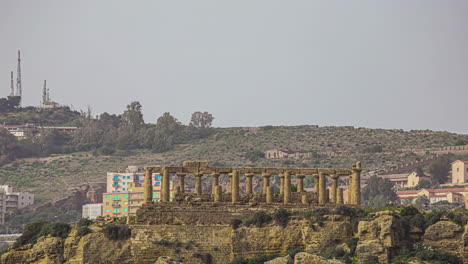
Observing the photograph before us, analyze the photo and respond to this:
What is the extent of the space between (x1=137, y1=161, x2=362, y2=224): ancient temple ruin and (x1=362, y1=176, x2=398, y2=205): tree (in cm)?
7994

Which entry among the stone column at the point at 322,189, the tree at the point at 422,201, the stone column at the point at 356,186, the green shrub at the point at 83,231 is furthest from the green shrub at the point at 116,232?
the tree at the point at 422,201

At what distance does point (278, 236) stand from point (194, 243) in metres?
6.10

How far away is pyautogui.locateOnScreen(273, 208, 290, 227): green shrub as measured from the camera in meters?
102

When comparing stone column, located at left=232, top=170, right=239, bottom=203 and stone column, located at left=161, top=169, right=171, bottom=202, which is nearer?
stone column, located at left=232, top=170, right=239, bottom=203

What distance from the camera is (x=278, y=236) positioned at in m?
101

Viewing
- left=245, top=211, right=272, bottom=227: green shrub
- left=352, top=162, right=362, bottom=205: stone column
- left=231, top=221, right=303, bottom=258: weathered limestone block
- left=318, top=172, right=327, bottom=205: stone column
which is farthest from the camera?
left=352, top=162, right=362, bottom=205: stone column

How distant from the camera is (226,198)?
10912cm

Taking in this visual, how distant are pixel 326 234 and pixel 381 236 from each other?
417cm

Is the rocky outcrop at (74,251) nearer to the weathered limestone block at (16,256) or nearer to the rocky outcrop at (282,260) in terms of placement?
the weathered limestone block at (16,256)

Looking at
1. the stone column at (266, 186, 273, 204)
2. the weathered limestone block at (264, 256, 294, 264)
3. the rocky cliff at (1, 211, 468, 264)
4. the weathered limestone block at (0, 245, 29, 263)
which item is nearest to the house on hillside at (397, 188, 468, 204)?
the stone column at (266, 186, 273, 204)

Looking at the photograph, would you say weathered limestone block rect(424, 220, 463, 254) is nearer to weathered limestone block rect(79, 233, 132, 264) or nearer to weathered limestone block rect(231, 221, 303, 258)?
weathered limestone block rect(231, 221, 303, 258)

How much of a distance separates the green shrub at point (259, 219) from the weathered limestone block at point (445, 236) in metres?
11.0

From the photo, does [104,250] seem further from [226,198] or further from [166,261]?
[226,198]

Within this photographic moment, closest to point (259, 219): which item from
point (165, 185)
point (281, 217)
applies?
point (281, 217)
